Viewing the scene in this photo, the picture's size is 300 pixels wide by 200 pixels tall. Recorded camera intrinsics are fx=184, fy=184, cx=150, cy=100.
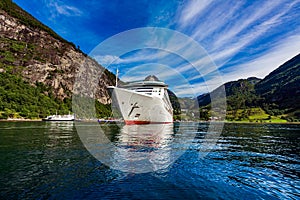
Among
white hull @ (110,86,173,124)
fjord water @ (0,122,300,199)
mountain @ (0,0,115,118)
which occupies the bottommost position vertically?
fjord water @ (0,122,300,199)

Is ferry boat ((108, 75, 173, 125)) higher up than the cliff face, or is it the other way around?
the cliff face

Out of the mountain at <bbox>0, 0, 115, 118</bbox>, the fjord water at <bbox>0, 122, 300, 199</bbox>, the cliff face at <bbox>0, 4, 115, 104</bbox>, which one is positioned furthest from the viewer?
the cliff face at <bbox>0, 4, 115, 104</bbox>

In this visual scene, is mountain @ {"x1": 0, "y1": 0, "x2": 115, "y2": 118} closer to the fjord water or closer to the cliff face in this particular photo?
the cliff face

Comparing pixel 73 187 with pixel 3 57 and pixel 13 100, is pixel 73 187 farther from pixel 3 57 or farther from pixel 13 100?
pixel 3 57

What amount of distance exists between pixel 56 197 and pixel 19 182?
257cm

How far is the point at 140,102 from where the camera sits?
48.0 metres

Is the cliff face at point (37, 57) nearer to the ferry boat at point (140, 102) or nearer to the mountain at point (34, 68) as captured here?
the mountain at point (34, 68)

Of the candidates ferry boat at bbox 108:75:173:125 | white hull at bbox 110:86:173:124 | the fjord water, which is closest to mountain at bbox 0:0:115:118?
ferry boat at bbox 108:75:173:125

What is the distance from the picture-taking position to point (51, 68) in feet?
504

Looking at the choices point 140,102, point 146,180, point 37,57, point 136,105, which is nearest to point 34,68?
point 37,57

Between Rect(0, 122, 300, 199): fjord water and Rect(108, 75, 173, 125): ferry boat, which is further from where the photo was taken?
Rect(108, 75, 173, 125): ferry boat

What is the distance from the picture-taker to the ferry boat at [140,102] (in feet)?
150

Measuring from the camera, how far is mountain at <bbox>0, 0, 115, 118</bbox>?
111 meters

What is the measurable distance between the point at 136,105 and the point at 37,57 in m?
140
